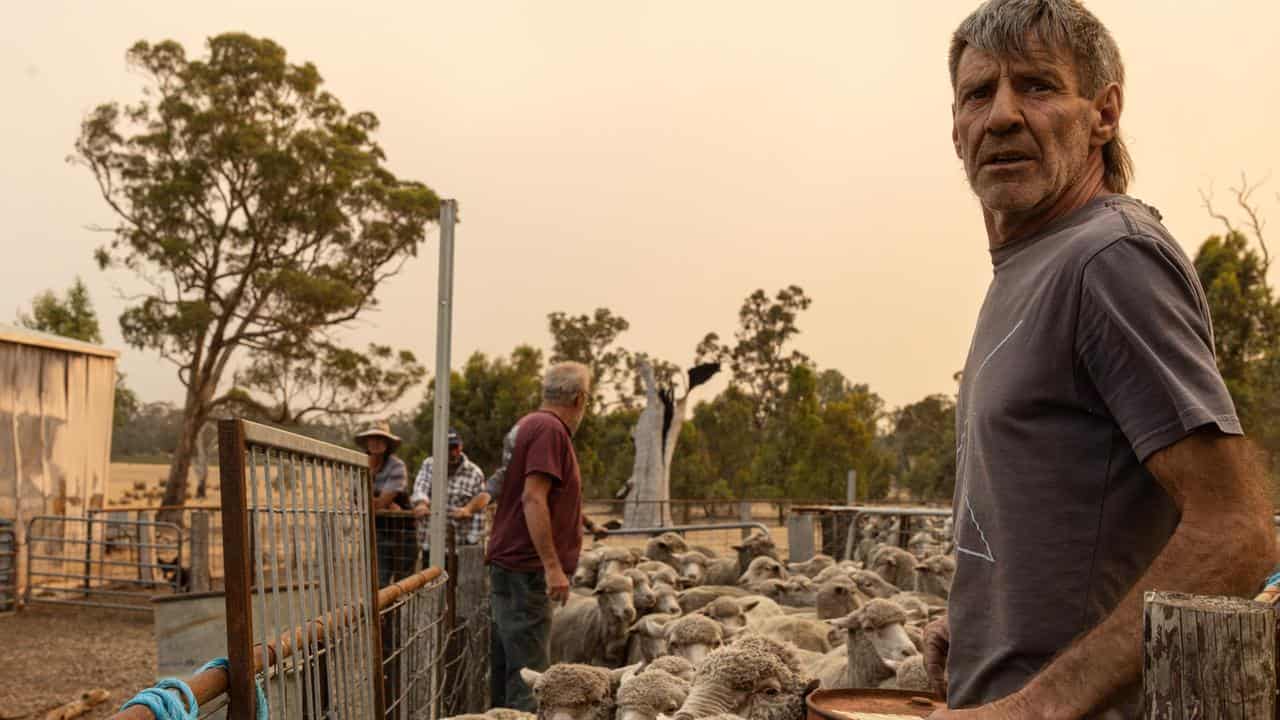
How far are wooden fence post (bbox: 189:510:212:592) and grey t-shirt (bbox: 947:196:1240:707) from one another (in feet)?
40.3

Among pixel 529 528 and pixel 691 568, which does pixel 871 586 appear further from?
pixel 529 528

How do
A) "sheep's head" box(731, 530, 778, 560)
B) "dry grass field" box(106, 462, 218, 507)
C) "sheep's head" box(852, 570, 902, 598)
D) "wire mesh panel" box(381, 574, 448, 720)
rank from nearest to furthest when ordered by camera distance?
1. "wire mesh panel" box(381, 574, 448, 720)
2. "sheep's head" box(852, 570, 902, 598)
3. "sheep's head" box(731, 530, 778, 560)
4. "dry grass field" box(106, 462, 218, 507)

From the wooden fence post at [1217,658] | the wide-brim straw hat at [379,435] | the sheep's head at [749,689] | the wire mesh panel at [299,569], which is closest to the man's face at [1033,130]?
the wooden fence post at [1217,658]

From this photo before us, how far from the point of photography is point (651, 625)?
20.9 ft

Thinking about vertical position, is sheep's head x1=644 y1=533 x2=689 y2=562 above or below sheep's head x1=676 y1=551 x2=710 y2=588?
above

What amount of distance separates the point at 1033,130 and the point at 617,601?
19.3 feet

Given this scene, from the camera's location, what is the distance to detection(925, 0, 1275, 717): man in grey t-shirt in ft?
4.81

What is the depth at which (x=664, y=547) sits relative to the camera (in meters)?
10.8

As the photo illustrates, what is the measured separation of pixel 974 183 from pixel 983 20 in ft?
0.93

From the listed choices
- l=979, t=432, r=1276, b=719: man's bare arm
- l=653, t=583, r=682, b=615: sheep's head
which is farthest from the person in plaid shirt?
l=979, t=432, r=1276, b=719: man's bare arm

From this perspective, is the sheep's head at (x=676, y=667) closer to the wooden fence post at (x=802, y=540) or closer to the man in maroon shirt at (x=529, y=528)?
the man in maroon shirt at (x=529, y=528)

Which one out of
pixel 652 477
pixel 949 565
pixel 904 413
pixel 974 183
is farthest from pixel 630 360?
pixel 974 183

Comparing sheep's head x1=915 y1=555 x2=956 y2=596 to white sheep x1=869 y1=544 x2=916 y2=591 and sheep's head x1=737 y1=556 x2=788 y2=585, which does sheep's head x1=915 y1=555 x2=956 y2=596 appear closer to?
white sheep x1=869 y1=544 x2=916 y2=591

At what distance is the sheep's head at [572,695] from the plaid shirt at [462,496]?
3972mm
